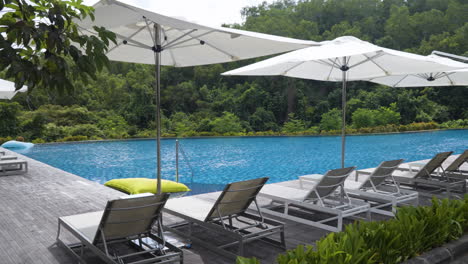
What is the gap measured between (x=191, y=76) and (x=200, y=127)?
24.5 feet

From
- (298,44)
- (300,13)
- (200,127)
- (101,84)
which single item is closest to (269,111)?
(200,127)

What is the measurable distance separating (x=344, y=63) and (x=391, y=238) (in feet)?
12.3

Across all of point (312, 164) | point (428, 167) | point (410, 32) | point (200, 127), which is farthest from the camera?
point (410, 32)

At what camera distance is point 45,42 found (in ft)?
5.49

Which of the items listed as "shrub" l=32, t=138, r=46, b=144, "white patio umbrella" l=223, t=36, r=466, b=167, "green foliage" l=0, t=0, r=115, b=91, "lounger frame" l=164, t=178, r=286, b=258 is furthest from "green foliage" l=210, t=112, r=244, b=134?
"green foliage" l=0, t=0, r=115, b=91

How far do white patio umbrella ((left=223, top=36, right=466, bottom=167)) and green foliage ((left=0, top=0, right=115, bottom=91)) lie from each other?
3.06m

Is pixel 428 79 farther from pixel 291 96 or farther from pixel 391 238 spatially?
pixel 291 96

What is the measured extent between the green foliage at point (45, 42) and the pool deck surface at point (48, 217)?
2042 mm

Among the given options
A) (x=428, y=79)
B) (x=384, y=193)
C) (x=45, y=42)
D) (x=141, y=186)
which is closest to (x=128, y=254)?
(x=45, y=42)

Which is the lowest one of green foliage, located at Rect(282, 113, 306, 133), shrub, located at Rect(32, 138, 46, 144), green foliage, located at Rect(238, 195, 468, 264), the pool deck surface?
shrub, located at Rect(32, 138, 46, 144)

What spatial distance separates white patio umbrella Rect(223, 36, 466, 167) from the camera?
461 cm

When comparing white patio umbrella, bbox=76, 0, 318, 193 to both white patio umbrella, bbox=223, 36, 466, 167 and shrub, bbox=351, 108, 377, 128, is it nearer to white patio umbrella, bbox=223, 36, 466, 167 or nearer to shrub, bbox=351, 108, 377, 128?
white patio umbrella, bbox=223, 36, 466, 167

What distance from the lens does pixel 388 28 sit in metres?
33.4

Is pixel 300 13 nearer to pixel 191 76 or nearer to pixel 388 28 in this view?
pixel 388 28
